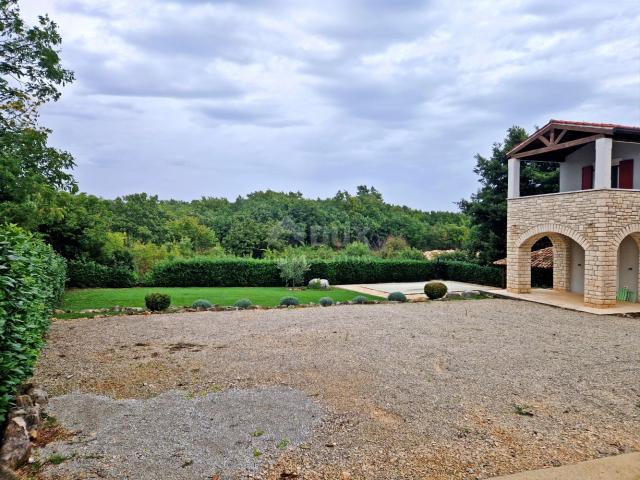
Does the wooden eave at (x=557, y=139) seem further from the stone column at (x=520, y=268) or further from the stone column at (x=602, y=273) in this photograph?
the stone column at (x=520, y=268)

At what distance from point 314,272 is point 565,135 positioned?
1348 cm

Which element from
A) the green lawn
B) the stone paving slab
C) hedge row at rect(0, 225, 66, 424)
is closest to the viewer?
the stone paving slab

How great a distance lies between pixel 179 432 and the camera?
4.34m

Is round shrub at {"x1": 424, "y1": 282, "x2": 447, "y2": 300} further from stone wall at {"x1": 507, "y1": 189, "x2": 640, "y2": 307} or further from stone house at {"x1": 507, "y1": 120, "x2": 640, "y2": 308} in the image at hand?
stone wall at {"x1": 507, "y1": 189, "x2": 640, "y2": 307}

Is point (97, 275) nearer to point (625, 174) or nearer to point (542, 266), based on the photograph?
point (542, 266)

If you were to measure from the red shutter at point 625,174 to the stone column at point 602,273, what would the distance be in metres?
3.12

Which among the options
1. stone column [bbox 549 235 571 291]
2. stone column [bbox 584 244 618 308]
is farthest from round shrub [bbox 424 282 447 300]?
stone column [bbox 549 235 571 291]

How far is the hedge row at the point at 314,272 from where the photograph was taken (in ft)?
71.8

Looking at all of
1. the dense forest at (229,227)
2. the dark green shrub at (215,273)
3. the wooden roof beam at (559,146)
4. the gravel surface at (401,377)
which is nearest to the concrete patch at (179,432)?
the gravel surface at (401,377)

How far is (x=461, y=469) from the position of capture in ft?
12.3

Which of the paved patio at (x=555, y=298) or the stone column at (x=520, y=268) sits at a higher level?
the stone column at (x=520, y=268)

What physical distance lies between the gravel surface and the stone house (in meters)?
2.34

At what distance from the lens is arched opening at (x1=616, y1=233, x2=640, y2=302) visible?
14492 mm

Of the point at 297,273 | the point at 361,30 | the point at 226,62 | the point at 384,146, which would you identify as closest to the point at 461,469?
the point at 361,30
